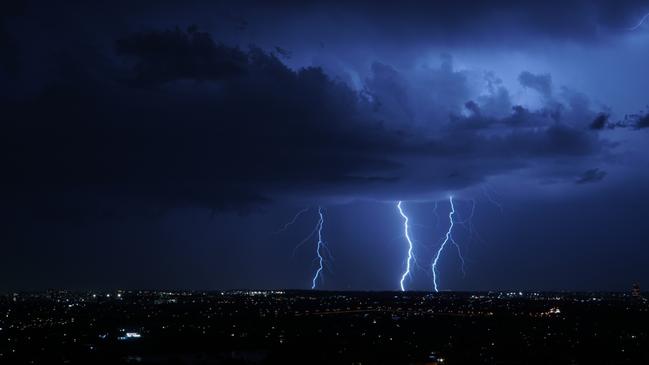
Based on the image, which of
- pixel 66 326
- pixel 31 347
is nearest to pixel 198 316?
pixel 66 326

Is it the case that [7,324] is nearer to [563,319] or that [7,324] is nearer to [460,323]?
[460,323]

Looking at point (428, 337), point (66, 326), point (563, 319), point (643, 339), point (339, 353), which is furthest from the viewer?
point (563, 319)

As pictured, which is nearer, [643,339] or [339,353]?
[339,353]

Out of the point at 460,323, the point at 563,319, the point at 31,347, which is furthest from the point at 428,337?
the point at 31,347

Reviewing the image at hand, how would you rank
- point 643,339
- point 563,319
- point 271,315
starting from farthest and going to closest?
point 271,315 < point 563,319 < point 643,339

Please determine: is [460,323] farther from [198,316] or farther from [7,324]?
[7,324]

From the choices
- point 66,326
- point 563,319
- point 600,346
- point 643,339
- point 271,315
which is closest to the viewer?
point 600,346

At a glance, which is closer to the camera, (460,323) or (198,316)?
(460,323)

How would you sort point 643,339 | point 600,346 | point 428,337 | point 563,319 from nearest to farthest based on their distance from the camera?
point 600,346, point 643,339, point 428,337, point 563,319

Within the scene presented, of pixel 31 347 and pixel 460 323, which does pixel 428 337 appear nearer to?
pixel 460 323
